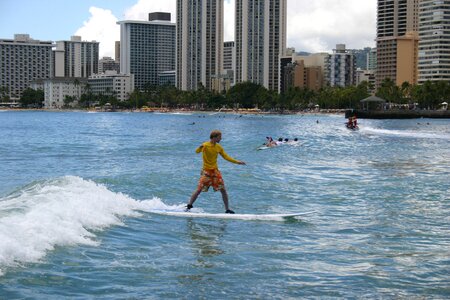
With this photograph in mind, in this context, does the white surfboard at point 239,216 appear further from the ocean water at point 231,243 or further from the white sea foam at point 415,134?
the white sea foam at point 415,134

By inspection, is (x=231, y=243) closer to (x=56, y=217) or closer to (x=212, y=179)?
(x=212, y=179)

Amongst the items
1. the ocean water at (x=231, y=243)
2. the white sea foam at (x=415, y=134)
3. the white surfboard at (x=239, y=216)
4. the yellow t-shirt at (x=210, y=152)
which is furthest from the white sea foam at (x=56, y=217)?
the white sea foam at (x=415, y=134)

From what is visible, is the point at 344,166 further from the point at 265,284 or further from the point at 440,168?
the point at 265,284

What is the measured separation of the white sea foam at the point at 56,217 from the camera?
11.2 metres

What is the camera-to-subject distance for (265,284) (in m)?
10.4

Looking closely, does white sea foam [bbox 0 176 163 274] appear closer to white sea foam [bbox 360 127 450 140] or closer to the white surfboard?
the white surfboard

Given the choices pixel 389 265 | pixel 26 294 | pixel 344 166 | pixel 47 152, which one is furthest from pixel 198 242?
pixel 47 152

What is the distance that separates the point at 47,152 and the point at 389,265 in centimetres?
3644

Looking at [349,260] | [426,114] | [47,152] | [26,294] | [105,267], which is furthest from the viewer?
[426,114]

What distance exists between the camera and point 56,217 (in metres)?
13.6

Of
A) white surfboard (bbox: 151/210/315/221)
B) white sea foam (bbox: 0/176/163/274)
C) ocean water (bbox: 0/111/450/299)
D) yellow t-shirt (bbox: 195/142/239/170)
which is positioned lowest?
ocean water (bbox: 0/111/450/299)

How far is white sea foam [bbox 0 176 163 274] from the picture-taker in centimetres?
1125

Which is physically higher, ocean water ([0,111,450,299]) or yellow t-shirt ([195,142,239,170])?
yellow t-shirt ([195,142,239,170])

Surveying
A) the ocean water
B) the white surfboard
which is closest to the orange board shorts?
the white surfboard
